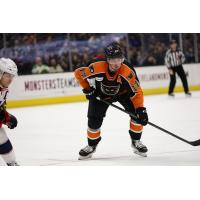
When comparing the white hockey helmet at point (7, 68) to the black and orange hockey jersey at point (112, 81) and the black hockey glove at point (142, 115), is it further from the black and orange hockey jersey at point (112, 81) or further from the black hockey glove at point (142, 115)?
the black hockey glove at point (142, 115)

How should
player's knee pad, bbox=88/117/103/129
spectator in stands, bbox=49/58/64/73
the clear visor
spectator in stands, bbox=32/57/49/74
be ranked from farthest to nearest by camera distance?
1. spectator in stands, bbox=49/58/64/73
2. spectator in stands, bbox=32/57/49/74
3. player's knee pad, bbox=88/117/103/129
4. the clear visor

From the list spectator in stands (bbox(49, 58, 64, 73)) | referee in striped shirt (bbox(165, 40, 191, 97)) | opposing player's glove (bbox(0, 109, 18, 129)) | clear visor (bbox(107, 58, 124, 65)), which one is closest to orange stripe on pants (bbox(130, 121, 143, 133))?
clear visor (bbox(107, 58, 124, 65))

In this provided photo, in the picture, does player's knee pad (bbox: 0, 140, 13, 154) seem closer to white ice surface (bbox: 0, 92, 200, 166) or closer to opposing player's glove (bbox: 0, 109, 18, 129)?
opposing player's glove (bbox: 0, 109, 18, 129)

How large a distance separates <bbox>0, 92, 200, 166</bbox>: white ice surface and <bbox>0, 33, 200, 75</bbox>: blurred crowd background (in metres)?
0.42

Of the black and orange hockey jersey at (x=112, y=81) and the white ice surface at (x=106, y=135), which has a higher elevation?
the black and orange hockey jersey at (x=112, y=81)

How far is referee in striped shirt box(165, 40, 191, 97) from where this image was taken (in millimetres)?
5158

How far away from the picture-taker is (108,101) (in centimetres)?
336

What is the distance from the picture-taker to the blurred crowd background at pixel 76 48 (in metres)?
4.48

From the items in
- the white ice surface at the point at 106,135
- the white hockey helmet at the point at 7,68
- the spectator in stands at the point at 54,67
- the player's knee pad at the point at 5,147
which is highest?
the white hockey helmet at the point at 7,68

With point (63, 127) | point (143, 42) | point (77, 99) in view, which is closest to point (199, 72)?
point (143, 42)

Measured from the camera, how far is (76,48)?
17.4 ft

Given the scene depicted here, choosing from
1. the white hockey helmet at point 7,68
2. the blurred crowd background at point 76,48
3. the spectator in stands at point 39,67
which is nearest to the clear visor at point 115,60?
the white hockey helmet at point 7,68

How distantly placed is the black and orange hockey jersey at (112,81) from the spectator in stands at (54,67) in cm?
187
